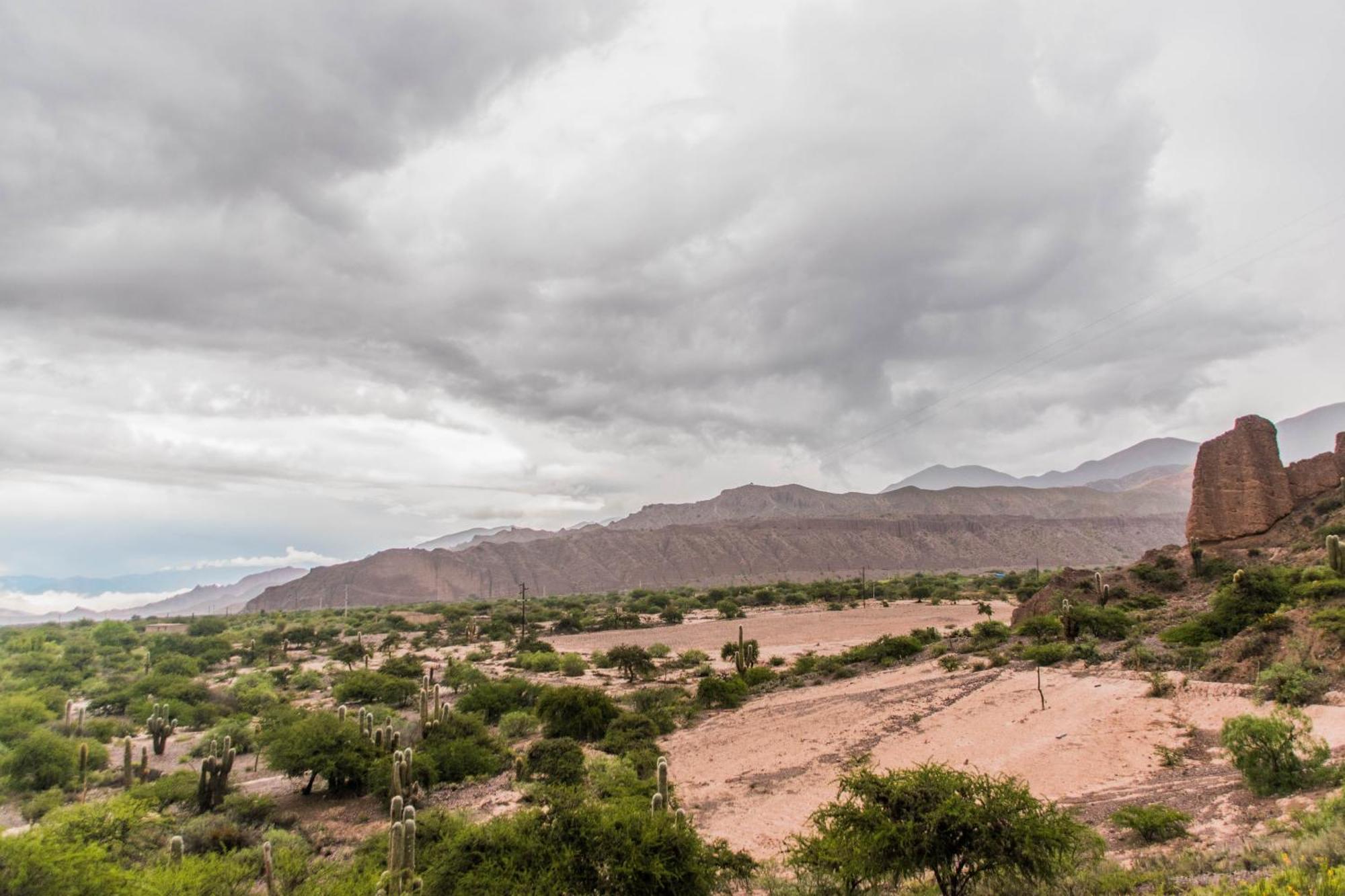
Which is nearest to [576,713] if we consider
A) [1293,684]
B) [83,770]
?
[83,770]

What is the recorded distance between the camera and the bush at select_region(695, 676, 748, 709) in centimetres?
2659

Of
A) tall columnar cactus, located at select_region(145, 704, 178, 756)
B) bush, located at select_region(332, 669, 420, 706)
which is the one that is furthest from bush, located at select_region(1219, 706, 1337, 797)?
tall columnar cactus, located at select_region(145, 704, 178, 756)

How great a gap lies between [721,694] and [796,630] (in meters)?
28.0

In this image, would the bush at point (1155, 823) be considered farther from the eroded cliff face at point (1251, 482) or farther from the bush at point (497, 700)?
the eroded cliff face at point (1251, 482)

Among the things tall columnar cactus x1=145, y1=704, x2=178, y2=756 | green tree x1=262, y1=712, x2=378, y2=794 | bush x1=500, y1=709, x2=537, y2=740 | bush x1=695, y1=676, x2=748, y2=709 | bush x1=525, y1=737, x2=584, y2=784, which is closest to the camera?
bush x1=525, y1=737, x2=584, y2=784

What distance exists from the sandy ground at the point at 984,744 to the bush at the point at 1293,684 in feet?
2.08

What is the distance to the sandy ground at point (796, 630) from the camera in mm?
46344

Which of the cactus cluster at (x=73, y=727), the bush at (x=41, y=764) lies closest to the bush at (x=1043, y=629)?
the bush at (x=41, y=764)

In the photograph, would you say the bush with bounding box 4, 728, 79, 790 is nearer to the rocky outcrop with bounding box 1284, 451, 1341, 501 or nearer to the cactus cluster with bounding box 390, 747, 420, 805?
the cactus cluster with bounding box 390, 747, 420, 805

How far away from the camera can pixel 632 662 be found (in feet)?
114

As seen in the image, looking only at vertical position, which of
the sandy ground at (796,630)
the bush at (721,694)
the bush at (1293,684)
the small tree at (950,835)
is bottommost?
the sandy ground at (796,630)

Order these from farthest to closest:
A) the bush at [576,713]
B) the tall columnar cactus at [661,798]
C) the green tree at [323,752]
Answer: the bush at [576,713] < the green tree at [323,752] < the tall columnar cactus at [661,798]

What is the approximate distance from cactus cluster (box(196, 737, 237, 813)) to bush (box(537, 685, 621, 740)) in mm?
9366

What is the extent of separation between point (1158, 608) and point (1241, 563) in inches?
287
